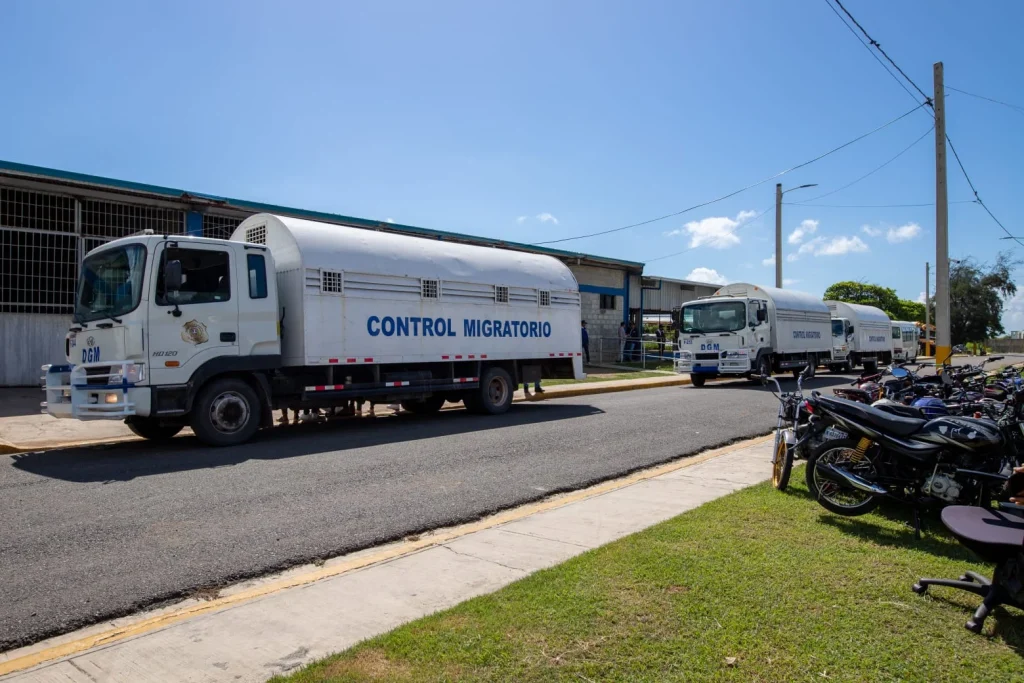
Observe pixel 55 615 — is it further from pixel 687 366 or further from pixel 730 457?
pixel 687 366

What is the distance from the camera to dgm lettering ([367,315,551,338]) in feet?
40.4

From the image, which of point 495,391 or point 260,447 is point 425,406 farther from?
point 260,447

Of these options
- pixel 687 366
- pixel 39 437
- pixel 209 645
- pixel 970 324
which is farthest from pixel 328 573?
pixel 970 324

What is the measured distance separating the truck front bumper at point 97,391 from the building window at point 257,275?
198 cm

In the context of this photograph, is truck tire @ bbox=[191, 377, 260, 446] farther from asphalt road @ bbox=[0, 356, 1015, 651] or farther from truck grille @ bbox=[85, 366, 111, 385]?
truck grille @ bbox=[85, 366, 111, 385]

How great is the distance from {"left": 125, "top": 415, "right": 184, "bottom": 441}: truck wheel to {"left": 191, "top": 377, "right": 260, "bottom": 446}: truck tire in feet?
3.41

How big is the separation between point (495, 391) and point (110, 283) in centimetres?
728

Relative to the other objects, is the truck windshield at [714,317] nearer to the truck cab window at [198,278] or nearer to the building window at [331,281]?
the building window at [331,281]

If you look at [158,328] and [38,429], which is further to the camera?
[38,429]

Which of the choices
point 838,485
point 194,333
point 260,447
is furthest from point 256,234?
point 838,485

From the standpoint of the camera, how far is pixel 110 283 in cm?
999

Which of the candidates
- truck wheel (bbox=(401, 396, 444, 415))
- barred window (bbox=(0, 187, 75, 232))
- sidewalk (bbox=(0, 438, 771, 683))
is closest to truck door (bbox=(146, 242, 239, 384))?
truck wheel (bbox=(401, 396, 444, 415))

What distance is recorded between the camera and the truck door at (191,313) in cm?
969

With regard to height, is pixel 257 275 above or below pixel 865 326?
above
